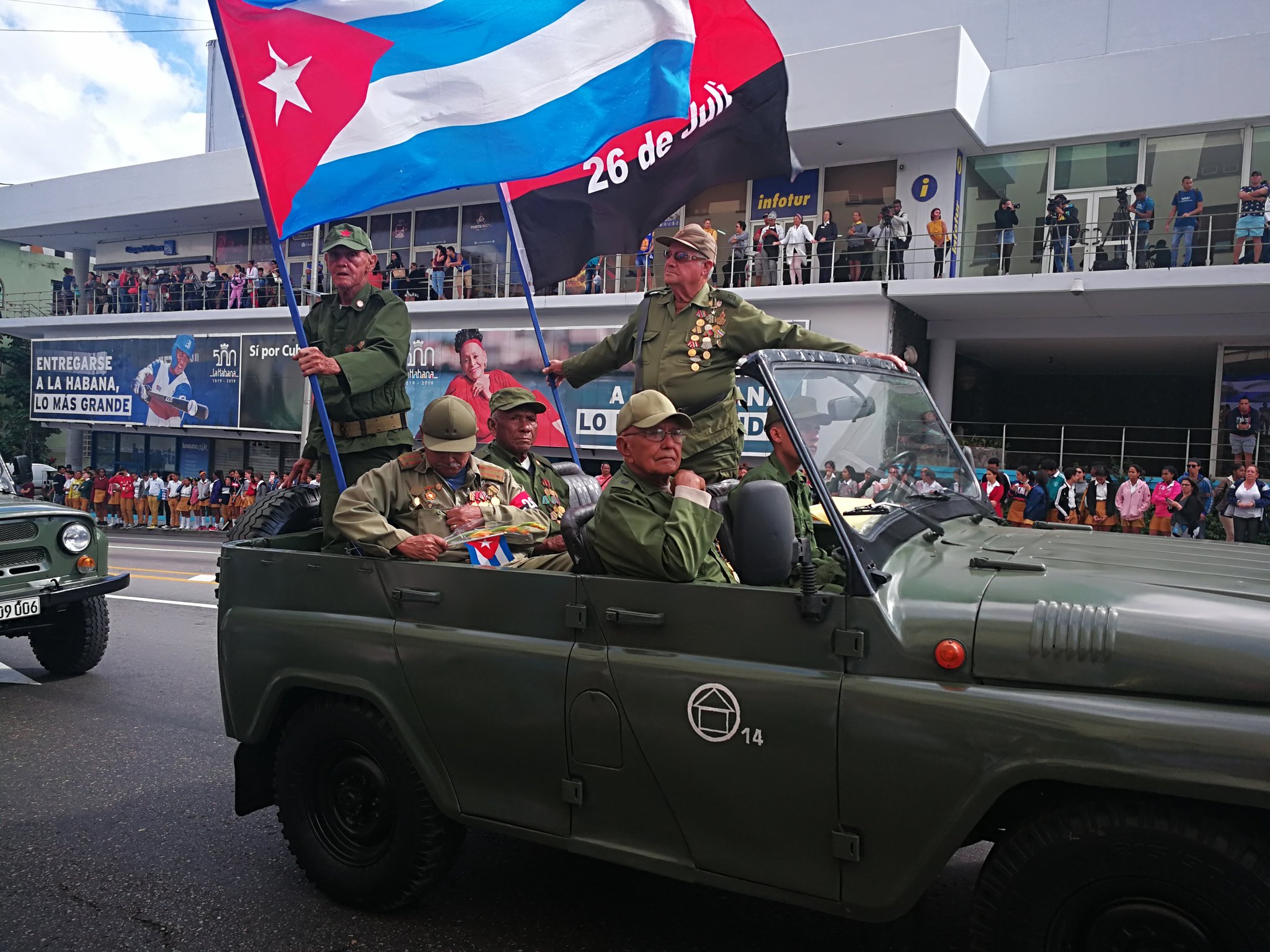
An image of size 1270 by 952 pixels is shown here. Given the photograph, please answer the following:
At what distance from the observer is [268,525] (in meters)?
4.92

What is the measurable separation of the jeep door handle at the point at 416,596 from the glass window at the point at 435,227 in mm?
26037

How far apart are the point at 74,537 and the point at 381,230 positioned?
24.1m

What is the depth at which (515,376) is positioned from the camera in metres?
23.3

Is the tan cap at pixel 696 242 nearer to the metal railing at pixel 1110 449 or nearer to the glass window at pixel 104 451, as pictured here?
the metal railing at pixel 1110 449

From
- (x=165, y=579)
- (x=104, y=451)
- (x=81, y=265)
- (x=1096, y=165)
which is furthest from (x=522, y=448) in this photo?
(x=81, y=265)

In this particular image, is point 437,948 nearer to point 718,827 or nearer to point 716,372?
point 718,827

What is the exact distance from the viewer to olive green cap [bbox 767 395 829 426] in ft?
10.7

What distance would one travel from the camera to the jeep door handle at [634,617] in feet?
10.1

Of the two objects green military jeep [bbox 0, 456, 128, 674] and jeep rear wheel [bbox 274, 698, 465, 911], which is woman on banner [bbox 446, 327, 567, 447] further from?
jeep rear wheel [bbox 274, 698, 465, 911]

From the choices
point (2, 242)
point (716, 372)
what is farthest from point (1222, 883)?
point (2, 242)

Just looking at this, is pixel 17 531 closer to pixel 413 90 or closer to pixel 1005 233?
pixel 413 90

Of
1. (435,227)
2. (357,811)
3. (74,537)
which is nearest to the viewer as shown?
(357,811)

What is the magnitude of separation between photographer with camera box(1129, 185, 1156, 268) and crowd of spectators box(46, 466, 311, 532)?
68.1ft

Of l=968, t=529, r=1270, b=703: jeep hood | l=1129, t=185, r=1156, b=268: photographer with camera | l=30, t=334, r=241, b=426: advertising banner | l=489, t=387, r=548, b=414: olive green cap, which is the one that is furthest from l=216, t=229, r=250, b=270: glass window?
l=968, t=529, r=1270, b=703: jeep hood
